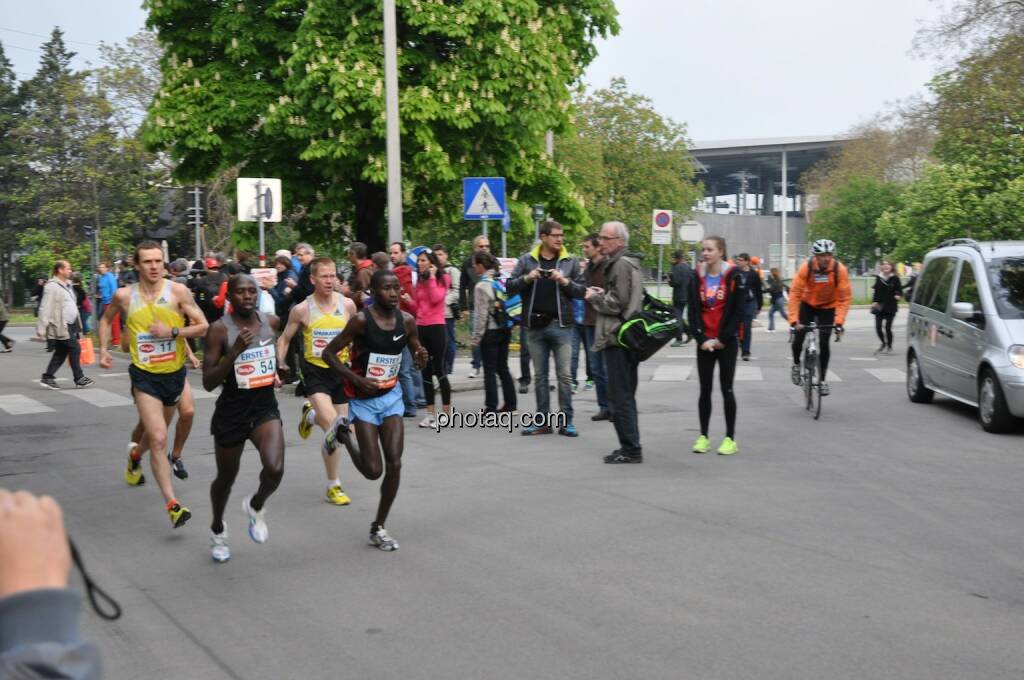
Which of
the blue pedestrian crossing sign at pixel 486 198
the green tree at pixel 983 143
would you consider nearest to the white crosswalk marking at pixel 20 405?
the blue pedestrian crossing sign at pixel 486 198

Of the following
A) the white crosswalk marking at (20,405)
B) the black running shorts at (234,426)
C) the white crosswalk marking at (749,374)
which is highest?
the black running shorts at (234,426)

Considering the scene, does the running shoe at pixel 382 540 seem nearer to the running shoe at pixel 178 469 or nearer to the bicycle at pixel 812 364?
the running shoe at pixel 178 469

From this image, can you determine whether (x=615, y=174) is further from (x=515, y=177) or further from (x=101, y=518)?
(x=101, y=518)

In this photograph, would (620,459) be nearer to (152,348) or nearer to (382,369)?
(382,369)

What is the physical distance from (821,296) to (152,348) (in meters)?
7.96

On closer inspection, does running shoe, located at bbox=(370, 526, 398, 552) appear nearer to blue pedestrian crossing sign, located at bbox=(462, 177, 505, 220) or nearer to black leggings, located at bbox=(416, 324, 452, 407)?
black leggings, located at bbox=(416, 324, 452, 407)

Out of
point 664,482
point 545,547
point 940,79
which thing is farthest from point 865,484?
point 940,79

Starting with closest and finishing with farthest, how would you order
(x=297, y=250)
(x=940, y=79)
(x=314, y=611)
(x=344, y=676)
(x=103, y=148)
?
(x=344, y=676) → (x=314, y=611) → (x=297, y=250) → (x=940, y=79) → (x=103, y=148)

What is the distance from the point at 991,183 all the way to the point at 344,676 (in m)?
25.5

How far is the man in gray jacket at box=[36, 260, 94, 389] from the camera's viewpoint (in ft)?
57.7

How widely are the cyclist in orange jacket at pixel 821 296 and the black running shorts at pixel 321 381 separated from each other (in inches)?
246

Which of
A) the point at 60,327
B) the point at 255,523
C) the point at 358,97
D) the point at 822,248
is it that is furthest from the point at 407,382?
the point at 358,97

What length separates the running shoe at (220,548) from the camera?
6.68 metres

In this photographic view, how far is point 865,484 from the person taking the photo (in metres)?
8.91
